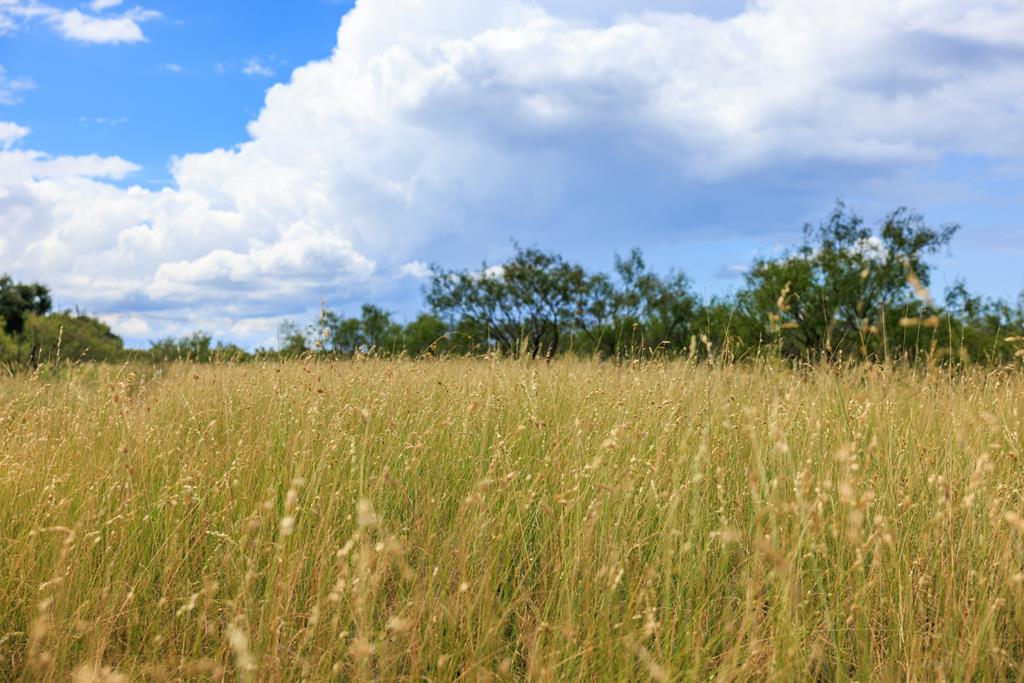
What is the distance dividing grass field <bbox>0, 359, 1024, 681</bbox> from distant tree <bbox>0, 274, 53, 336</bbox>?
24.8m

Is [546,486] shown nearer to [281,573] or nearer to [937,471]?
[281,573]

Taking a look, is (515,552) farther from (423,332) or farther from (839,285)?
(423,332)

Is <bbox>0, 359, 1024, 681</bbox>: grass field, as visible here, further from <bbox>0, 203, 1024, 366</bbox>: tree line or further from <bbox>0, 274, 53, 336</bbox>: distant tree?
<bbox>0, 274, 53, 336</bbox>: distant tree

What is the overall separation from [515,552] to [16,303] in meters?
28.6

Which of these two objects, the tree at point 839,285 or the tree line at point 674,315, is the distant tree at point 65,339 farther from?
the tree at point 839,285

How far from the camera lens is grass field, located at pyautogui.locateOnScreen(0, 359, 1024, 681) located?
2.54 meters

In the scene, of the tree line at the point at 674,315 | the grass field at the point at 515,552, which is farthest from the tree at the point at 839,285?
the grass field at the point at 515,552

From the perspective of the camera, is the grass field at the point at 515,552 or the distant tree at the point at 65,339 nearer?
the grass field at the point at 515,552

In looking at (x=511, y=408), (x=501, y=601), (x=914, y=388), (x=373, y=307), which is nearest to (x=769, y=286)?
(x=914, y=388)

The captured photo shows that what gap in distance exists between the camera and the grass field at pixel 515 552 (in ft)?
8.34

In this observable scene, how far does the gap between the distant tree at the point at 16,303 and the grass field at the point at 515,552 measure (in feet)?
81.3

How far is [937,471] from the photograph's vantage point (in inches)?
160

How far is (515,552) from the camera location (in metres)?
3.42

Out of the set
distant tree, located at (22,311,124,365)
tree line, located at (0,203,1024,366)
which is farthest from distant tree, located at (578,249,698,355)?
distant tree, located at (22,311,124,365)
